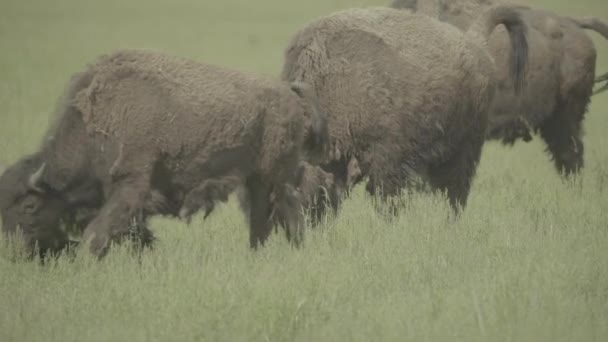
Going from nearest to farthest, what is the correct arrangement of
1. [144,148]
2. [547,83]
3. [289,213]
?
[144,148] → [289,213] → [547,83]

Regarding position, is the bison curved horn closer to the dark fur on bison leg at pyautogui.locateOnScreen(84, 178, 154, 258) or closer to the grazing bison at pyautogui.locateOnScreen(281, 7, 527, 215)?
the dark fur on bison leg at pyautogui.locateOnScreen(84, 178, 154, 258)

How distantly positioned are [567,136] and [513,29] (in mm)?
2270

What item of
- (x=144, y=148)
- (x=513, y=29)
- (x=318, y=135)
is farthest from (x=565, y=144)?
(x=144, y=148)

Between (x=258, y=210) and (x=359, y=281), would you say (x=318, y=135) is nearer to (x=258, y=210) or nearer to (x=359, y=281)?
(x=258, y=210)

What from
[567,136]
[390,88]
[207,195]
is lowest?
[567,136]

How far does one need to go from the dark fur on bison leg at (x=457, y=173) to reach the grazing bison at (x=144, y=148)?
2039 millimetres

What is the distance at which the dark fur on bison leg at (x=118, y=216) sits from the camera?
22.2 ft

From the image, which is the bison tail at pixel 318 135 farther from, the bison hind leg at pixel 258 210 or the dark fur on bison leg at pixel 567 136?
the dark fur on bison leg at pixel 567 136

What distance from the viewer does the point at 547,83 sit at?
434 inches

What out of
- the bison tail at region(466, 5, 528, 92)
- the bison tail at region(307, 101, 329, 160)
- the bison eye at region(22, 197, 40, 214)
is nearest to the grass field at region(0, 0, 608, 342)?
the bison eye at region(22, 197, 40, 214)

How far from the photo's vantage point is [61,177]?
22.9 ft

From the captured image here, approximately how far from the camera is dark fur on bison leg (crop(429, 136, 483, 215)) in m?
8.92

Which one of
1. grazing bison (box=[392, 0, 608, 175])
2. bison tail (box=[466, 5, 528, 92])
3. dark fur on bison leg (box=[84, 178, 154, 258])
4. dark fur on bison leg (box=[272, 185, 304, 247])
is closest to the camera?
dark fur on bison leg (box=[84, 178, 154, 258])

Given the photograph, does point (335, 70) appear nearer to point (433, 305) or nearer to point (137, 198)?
point (137, 198)
